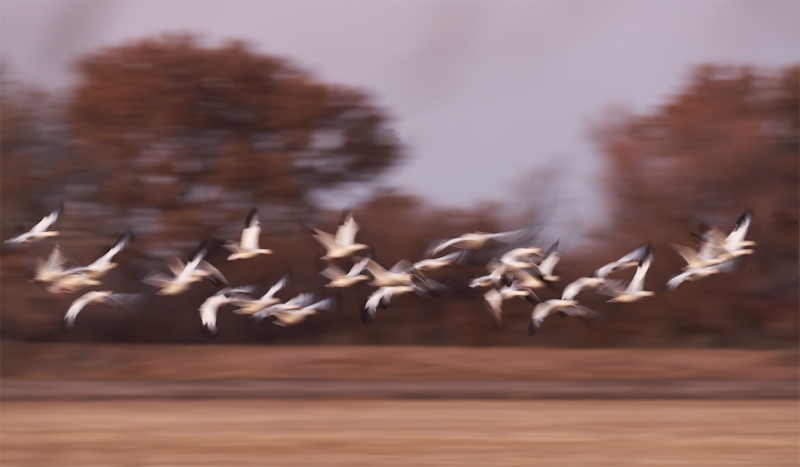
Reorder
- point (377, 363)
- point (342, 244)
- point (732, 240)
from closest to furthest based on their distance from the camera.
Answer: point (732, 240) → point (342, 244) → point (377, 363)

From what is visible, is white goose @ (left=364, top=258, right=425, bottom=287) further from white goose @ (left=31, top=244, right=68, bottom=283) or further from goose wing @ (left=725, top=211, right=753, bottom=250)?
white goose @ (left=31, top=244, right=68, bottom=283)

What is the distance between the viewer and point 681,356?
68.5 ft

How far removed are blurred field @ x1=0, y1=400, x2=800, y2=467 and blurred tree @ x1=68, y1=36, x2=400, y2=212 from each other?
10032 millimetres

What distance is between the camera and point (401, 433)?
12617 mm

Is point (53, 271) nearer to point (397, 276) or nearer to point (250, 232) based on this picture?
point (250, 232)

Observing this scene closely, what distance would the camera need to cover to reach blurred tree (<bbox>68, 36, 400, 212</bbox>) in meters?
24.8

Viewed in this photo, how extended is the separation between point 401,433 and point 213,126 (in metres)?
14.6

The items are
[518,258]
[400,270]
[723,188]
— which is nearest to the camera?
[518,258]

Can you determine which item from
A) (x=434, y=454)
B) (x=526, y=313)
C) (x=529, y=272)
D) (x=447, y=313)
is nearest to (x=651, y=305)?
(x=526, y=313)

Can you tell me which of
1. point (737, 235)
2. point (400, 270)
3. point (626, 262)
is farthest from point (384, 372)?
point (737, 235)

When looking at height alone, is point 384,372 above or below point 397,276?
below

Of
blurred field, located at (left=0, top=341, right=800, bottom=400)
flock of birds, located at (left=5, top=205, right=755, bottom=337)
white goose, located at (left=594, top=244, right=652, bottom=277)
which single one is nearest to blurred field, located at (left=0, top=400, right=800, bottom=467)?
blurred field, located at (left=0, top=341, right=800, bottom=400)

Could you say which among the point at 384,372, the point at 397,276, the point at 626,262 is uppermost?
the point at 626,262

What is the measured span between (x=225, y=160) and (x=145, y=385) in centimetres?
871
